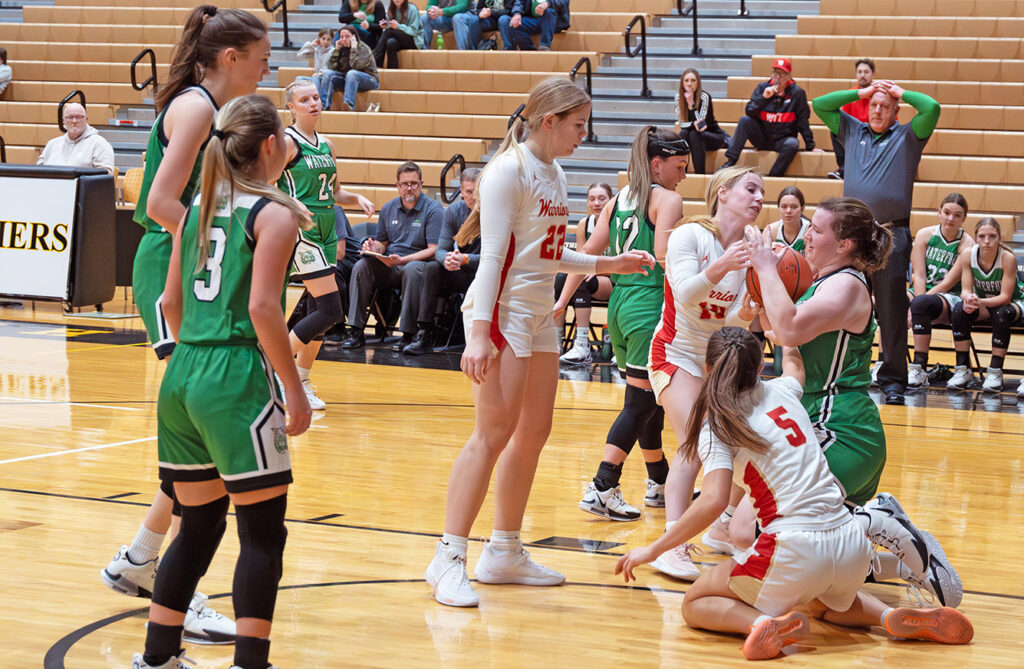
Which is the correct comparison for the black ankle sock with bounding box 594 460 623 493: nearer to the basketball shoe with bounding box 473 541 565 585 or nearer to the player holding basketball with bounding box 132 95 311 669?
the basketball shoe with bounding box 473 541 565 585

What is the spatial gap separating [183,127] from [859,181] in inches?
213

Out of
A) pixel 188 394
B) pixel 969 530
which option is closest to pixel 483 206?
pixel 188 394

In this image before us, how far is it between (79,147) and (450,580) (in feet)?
28.8

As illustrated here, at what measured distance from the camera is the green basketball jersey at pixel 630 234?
4.83 meters

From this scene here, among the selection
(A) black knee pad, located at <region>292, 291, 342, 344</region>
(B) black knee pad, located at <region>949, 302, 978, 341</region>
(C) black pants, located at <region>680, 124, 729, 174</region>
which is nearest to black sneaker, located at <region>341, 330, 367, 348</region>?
(C) black pants, located at <region>680, 124, 729, 174</region>

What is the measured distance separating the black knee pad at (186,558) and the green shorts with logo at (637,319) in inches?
90.4

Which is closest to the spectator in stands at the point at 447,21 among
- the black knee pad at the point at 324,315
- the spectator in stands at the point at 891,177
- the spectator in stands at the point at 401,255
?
the spectator in stands at the point at 401,255

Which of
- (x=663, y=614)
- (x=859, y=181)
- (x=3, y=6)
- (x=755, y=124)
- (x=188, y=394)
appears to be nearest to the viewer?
(x=188, y=394)

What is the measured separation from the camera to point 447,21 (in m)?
14.7

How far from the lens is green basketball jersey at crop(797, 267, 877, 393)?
143 inches

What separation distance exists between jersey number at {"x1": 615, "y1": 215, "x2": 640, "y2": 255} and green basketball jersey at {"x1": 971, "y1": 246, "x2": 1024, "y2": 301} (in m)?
4.43

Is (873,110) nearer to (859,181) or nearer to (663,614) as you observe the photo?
(859,181)

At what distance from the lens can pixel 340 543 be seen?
13.6 feet

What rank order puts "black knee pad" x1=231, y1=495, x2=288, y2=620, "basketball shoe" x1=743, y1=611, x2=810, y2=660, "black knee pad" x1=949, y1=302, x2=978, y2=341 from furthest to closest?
"black knee pad" x1=949, y1=302, x2=978, y2=341
"basketball shoe" x1=743, y1=611, x2=810, y2=660
"black knee pad" x1=231, y1=495, x2=288, y2=620
